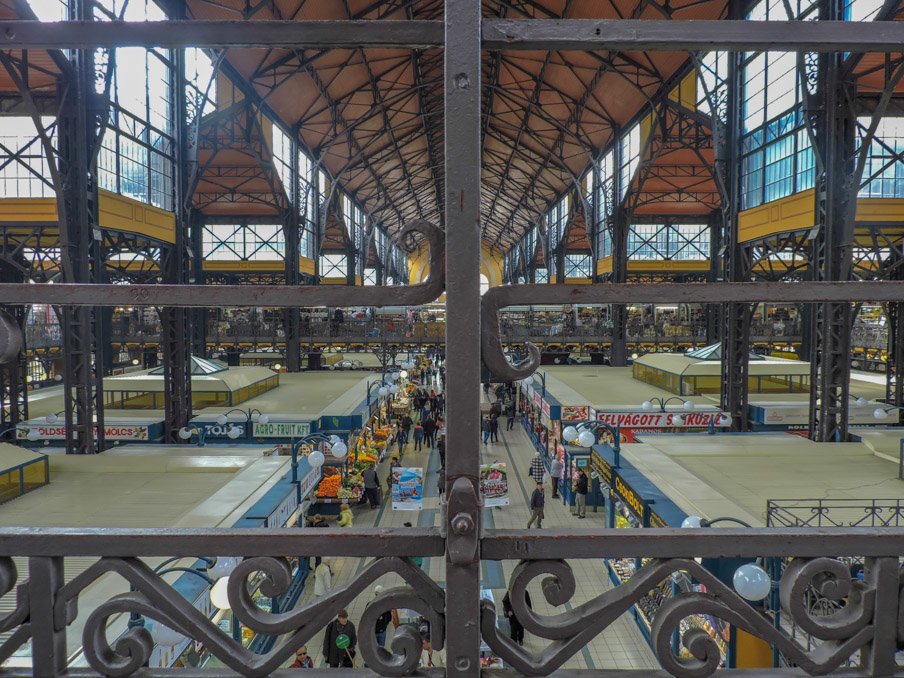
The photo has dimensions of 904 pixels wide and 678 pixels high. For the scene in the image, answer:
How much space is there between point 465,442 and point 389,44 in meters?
1.21

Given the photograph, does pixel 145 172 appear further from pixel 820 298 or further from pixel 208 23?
pixel 820 298

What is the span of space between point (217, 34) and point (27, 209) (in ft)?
53.8

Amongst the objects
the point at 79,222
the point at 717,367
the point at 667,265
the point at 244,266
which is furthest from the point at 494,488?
the point at 244,266

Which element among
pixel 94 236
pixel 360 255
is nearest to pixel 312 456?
pixel 94 236

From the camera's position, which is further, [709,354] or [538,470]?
[709,354]

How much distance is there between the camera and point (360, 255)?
47188 millimetres

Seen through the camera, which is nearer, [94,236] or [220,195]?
[94,236]

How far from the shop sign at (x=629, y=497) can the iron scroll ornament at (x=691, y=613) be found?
704cm

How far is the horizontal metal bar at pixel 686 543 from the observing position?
152 cm

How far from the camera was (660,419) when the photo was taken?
15117 millimetres

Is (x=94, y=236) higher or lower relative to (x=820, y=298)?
higher

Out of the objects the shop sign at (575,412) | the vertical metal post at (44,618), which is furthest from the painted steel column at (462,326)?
the shop sign at (575,412)

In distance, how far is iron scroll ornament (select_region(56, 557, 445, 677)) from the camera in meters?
1.49

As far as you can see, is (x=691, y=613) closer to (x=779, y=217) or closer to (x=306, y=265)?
(x=779, y=217)
